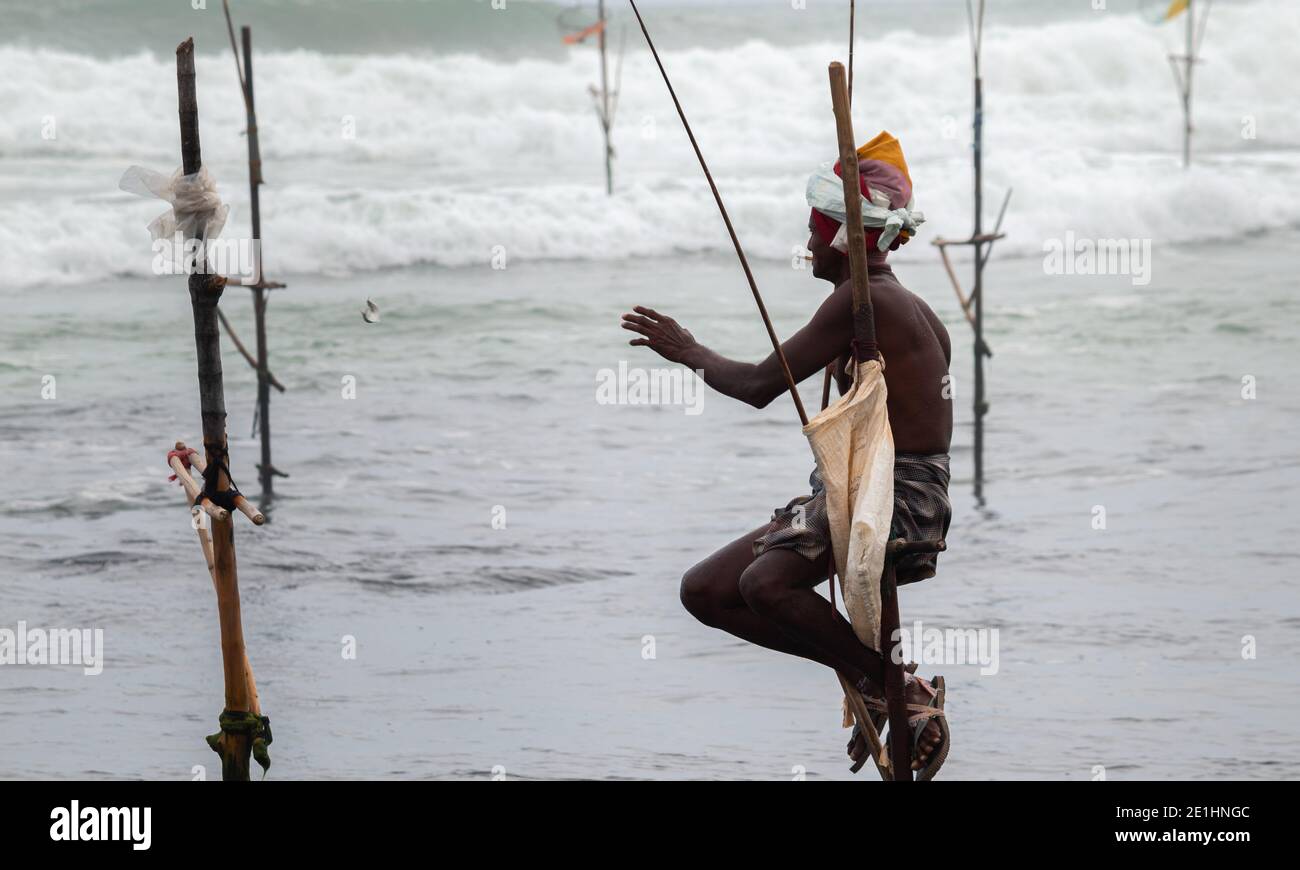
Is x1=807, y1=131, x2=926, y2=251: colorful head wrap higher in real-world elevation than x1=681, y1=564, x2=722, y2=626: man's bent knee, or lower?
higher

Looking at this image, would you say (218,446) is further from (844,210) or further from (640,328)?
(844,210)

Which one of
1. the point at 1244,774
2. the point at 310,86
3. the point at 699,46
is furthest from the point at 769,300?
the point at 1244,774

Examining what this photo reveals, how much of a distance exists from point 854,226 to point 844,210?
18 cm

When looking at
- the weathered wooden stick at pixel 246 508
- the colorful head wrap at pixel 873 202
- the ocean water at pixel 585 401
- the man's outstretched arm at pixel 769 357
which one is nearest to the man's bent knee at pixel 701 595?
the man's outstretched arm at pixel 769 357

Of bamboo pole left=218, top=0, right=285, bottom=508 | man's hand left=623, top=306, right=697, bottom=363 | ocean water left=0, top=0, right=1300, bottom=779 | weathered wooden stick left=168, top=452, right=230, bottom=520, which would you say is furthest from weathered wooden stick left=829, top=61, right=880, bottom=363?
bamboo pole left=218, top=0, right=285, bottom=508

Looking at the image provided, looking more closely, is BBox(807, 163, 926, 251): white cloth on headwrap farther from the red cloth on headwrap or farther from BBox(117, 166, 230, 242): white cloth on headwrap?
BBox(117, 166, 230, 242): white cloth on headwrap

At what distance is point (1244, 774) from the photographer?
194 inches

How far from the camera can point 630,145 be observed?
21.9 meters

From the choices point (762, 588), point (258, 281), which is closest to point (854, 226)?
point (762, 588)

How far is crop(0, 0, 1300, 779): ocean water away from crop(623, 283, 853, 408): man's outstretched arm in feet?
4.94

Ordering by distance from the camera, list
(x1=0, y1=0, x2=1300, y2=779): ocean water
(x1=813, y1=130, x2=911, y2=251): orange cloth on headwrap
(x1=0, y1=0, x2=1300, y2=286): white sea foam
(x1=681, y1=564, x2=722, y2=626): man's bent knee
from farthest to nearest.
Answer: (x1=0, y1=0, x2=1300, y2=286): white sea foam < (x1=0, y1=0, x2=1300, y2=779): ocean water < (x1=681, y1=564, x2=722, y2=626): man's bent knee < (x1=813, y1=130, x2=911, y2=251): orange cloth on headwrap

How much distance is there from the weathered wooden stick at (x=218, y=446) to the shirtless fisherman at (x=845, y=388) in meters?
0.88

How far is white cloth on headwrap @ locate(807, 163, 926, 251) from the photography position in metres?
3.85
